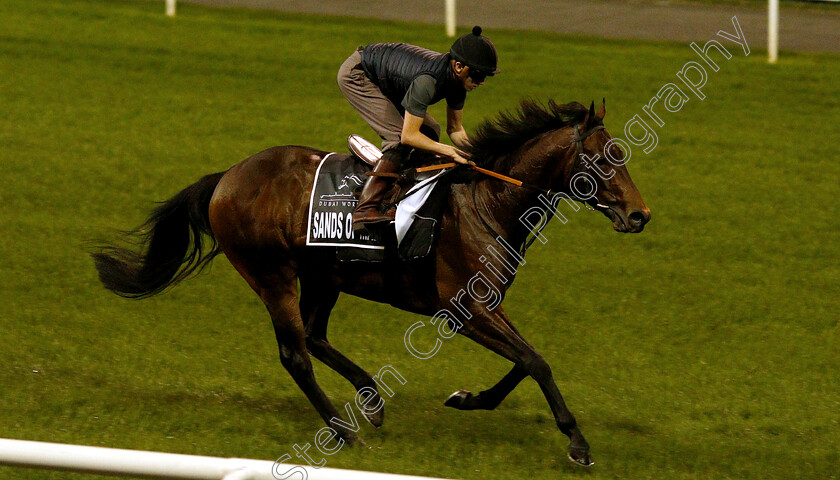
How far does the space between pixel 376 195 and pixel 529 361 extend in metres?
1.09

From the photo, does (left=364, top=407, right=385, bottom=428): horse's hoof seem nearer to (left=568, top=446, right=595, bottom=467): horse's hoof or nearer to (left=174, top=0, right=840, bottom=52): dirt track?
(left=568, top=446, right=595, bottom=467): horse's hoof

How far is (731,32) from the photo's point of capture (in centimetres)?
1298

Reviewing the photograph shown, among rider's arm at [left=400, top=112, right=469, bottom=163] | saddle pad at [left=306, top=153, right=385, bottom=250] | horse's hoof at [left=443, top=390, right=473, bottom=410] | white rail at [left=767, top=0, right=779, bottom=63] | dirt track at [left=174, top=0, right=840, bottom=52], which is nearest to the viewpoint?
rider's arm at [left=400, top=112, right=469, bottom=163]

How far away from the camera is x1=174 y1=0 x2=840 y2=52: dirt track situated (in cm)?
1282

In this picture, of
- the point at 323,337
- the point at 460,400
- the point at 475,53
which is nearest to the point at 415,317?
the point at 323,337

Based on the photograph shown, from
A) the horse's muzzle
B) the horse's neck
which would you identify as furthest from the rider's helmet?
the horse's muzzle

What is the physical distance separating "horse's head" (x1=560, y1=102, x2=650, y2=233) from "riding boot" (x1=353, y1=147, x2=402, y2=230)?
860 millimetres

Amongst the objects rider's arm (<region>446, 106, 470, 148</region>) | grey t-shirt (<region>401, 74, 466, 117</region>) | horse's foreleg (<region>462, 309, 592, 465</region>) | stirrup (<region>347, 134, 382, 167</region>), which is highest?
grey t-shirt (<region>401, 74, 466, 117</region>)

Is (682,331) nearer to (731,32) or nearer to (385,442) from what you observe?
(385,442)

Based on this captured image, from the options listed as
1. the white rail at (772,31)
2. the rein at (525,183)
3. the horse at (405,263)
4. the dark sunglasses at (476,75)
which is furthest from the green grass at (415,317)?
the dark sunglasses at (476,75)

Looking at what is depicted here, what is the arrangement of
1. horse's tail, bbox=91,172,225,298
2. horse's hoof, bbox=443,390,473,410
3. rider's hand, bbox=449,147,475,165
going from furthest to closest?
1. horse's tail, bbox=91,172,225,298
2. horse's hoof, bbox=443,390,473,410
3. rider's hand, bbox=449,147,475,165

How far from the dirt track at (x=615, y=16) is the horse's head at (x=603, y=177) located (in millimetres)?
7833

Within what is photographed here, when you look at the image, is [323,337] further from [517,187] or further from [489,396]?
[517,187]

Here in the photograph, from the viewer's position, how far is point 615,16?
13.6 m
